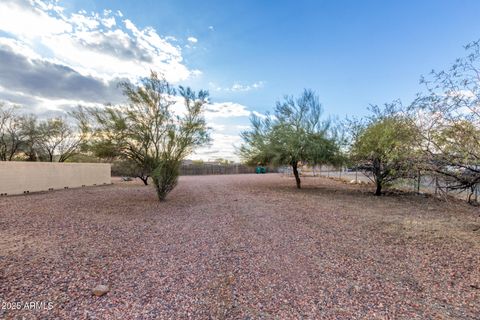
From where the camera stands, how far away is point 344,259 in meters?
4.12

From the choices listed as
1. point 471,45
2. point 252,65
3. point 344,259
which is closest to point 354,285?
point 344,259

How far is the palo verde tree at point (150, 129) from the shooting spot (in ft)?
33.2

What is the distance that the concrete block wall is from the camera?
42.4 feet

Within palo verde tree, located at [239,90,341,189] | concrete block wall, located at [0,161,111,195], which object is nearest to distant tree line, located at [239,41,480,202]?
palo verde tree, located at [239,90,341,189]

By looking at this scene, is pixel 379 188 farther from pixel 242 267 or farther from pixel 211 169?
pixel 211 169

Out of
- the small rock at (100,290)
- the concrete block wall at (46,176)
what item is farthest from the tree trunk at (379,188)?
the concrete block wall at (46,176)

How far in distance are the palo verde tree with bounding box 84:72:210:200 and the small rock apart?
22.9 feet

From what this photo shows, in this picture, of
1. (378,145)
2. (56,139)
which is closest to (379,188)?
(378,145)

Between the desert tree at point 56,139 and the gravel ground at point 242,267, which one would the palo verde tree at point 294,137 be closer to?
the gravel ground at point 242,267

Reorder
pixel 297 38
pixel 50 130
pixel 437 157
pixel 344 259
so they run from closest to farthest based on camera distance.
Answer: pixel 344 259 < pixel 437 157 < pixel 297 38 < pixel 50 130

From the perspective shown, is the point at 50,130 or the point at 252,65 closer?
the point at 252,65

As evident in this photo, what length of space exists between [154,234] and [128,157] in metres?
6.03

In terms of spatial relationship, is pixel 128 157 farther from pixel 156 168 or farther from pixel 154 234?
pixel 154 234

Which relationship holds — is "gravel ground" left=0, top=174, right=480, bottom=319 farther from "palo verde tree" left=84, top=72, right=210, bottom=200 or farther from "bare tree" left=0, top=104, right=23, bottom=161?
"bare tree" left=0, top=104, right=23, bottom=161
